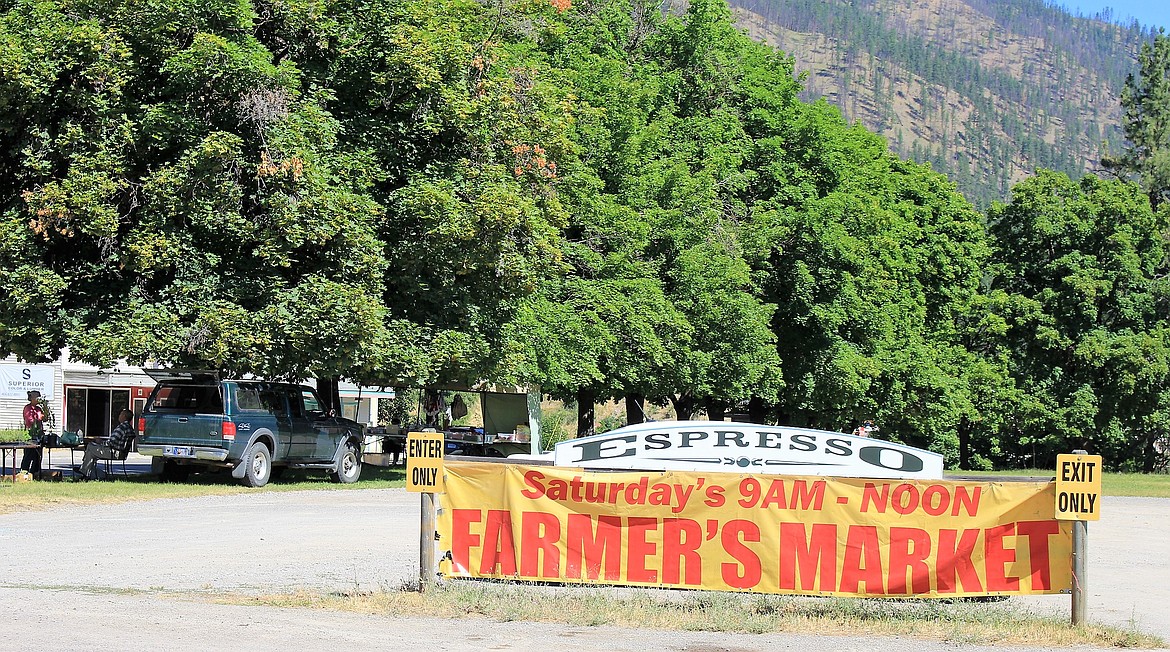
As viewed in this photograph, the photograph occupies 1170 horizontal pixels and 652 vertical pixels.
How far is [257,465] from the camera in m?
25.1

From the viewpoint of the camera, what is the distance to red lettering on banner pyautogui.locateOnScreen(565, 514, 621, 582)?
11.3 meters

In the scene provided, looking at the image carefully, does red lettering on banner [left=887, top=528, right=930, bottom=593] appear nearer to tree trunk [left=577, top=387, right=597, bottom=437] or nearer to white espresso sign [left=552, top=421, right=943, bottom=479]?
white espresso sign [left=552, top=421, right=943, bottom=479]

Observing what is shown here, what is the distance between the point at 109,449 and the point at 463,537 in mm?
16927

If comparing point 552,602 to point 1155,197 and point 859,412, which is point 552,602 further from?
point 1155,197

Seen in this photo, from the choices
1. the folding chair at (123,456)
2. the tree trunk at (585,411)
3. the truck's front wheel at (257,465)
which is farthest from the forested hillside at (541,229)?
the folding chair at (123,456)

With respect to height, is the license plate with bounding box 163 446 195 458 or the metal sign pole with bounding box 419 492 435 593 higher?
the metal sign pole with bounding box 419 492 435 593

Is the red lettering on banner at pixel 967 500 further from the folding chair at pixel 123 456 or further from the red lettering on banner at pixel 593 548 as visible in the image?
the folding chair at pixel 123 456

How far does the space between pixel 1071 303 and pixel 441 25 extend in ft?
107

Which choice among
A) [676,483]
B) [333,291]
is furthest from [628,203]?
[676,483]

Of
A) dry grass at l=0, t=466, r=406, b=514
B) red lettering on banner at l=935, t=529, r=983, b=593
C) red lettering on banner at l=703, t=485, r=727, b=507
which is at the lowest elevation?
dry grass at l=0, t=466, r=406, b=514

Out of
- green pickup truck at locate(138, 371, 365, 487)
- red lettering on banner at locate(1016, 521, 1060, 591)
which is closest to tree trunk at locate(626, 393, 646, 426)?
green pickup truck at locate(138, 371, 365, 487)

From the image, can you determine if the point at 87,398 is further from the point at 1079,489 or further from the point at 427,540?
the point at 1079,489

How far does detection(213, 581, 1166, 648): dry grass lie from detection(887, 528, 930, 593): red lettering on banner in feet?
0.69

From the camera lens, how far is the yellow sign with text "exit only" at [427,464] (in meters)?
11.3
